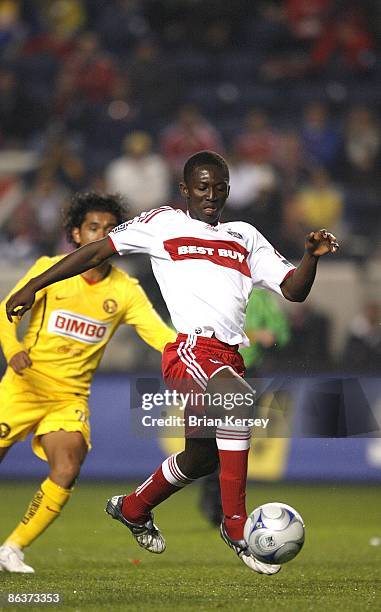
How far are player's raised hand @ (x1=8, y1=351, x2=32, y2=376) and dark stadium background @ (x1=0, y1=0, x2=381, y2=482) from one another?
2.49 metres

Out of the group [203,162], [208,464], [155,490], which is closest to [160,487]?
[155,490]

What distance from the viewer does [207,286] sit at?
5242 mm

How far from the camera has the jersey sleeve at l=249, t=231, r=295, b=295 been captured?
542 cm

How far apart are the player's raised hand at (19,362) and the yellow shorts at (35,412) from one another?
1.04ft

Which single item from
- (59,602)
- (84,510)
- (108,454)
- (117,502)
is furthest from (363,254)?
(59,602)

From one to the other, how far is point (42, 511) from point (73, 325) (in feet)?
3.26

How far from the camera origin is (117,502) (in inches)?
230

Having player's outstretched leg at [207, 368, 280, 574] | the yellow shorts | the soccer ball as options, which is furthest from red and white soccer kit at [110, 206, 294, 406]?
the yellow shorts

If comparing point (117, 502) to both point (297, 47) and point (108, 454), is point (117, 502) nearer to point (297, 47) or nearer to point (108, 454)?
point (108, 454)

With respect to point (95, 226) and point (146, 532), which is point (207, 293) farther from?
point (95, 226)

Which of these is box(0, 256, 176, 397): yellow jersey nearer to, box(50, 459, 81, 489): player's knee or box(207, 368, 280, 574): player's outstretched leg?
box(50, 459, 81, 489): player's knee

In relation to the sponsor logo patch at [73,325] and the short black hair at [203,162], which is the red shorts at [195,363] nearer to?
the short black hair at [203,162]

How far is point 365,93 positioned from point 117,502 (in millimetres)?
9754

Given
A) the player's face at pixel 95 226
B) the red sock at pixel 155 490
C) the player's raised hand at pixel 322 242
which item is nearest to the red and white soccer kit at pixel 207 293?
the red sock at pixel 155 490
